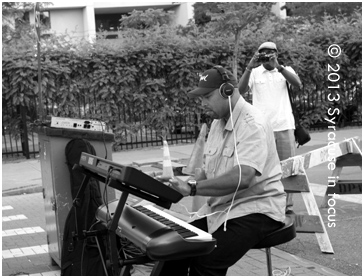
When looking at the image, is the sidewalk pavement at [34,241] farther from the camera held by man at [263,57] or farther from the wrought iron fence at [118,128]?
the camera held by man at [263,57]

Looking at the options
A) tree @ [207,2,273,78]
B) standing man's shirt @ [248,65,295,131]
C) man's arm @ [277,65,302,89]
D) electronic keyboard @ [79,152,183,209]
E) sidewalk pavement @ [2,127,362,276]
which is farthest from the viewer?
tree @ [207,2,273,78]

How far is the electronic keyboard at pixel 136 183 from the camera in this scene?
3002 millimetres

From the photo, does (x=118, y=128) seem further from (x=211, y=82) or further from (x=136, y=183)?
(x=136, y=183)

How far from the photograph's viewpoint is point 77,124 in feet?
17.6

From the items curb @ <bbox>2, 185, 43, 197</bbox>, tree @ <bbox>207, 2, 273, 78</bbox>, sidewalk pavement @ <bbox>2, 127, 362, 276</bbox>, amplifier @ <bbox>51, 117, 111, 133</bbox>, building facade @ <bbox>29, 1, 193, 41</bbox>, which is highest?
building facade @ <bbox>29, 1, 193, 41</bbox>

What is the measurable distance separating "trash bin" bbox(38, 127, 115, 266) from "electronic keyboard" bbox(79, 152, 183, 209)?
2052 mm

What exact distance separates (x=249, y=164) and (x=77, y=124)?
2.21 m

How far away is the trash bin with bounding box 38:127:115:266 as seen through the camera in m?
5.32

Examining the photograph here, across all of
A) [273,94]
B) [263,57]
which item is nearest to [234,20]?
[273,94]

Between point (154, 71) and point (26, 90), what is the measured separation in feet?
9.83

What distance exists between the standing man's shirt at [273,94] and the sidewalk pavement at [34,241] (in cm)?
169

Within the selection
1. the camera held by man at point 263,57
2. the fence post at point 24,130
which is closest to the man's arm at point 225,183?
the camera held by man at point 263,57

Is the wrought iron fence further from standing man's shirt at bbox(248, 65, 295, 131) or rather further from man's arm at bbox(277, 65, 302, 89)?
man's arm at bbox(277, 65, 302, 89)

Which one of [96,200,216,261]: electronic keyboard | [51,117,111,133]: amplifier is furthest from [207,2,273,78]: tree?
[96,200,216,261]: electronic keyboard
